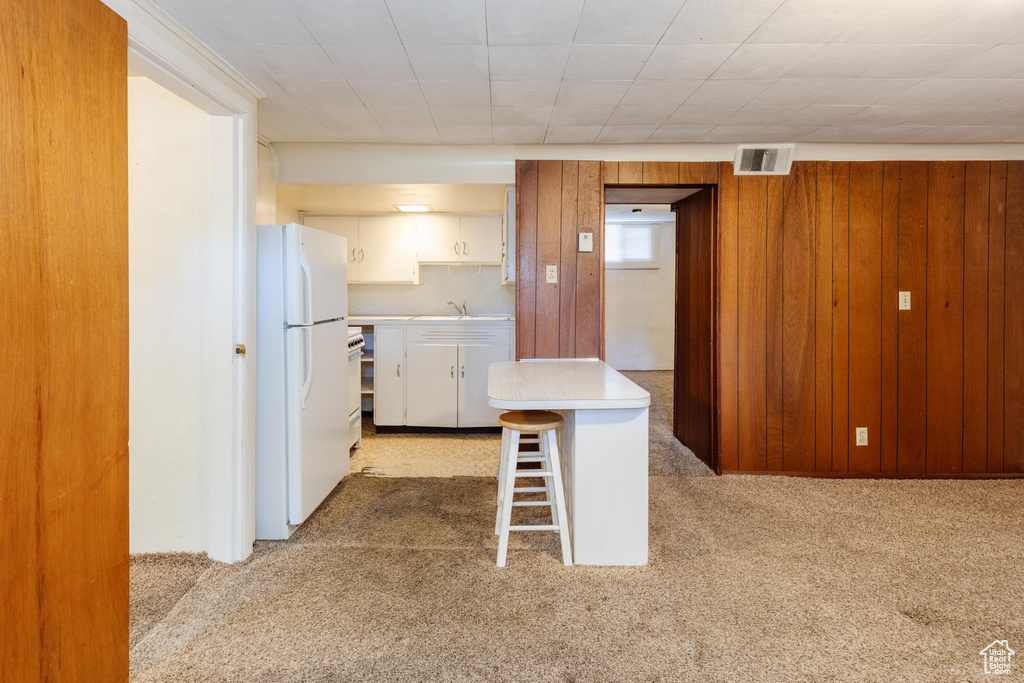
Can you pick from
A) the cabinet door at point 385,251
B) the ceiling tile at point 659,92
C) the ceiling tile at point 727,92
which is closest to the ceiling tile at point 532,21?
the ceiling tile at point 659,92

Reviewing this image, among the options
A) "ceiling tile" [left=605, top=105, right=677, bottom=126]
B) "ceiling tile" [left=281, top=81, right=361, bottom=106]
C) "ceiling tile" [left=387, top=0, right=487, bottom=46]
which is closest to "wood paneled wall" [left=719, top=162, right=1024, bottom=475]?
"ceiling tile" [left=605, top=105, right=677, bottom=126]

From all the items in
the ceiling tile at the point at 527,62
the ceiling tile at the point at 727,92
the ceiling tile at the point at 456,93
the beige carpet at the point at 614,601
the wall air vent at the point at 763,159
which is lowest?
the beige carpet at the point at 614,601

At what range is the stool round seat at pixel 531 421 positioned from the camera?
92.9 inches

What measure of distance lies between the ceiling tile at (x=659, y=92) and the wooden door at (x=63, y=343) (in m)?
2.00

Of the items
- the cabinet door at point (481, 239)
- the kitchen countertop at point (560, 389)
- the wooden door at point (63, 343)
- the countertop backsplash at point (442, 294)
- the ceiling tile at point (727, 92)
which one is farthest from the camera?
the countertop backsplash at point (442, 294)

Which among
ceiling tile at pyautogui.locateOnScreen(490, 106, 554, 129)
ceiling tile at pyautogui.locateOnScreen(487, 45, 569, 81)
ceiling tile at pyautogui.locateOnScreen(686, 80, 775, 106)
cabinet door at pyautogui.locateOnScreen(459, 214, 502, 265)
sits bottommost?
cabinet door at pyautogui.locateOnScreen(459, 214, 502, 265)

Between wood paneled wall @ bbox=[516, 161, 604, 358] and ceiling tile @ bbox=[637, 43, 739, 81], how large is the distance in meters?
1.16

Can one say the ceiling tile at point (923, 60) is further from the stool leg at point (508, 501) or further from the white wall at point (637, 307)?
the white wall at point (637, 307)

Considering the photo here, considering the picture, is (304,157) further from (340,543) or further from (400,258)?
(340,543)

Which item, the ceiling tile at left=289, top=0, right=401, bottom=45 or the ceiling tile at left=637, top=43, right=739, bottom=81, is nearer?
the ceiling tile at left=289, top=0, right=401, bottom=45

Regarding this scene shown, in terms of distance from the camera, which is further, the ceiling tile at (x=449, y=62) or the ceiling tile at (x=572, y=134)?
the ceiling tile at (x=572, y=134)

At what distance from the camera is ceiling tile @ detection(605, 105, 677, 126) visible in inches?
115

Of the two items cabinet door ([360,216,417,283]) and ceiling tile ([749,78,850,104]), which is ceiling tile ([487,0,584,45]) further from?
cabinet door ([360,216,417,283])

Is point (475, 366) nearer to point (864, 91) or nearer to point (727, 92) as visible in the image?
point (727, 92)
